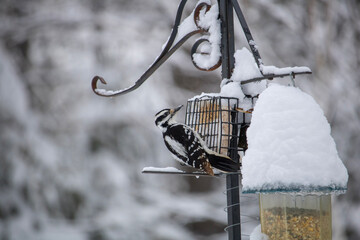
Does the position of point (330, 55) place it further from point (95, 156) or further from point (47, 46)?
point (47, 46)

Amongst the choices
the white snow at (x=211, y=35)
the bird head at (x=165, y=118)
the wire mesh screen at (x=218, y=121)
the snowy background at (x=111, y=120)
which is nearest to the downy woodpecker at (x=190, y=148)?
the bird head at (x=165, y=118)

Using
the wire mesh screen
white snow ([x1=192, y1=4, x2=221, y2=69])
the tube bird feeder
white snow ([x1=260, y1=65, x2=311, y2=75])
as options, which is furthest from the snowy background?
the tube bird feeder

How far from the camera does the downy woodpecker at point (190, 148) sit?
2.00 m

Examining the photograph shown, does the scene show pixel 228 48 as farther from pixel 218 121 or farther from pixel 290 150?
pixel 290 150

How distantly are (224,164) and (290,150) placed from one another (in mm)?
485

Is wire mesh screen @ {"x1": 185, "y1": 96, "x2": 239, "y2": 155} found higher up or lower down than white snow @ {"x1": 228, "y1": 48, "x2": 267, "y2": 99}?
lower down

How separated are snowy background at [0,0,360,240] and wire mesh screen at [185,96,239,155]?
12.6ft

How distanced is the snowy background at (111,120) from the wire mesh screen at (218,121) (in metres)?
3.83

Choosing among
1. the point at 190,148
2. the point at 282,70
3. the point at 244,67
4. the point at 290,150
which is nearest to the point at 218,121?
the point at 190,148

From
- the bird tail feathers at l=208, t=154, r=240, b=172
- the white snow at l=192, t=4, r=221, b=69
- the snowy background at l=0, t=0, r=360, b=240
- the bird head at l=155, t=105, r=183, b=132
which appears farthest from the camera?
the snowy background at l=0, t=0, r=360, b=240

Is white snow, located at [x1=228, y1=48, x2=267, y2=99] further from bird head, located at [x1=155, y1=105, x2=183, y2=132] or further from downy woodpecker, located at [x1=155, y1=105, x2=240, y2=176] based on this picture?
bird head, located at [x1=155, y1=105, x2=183, y2=132]

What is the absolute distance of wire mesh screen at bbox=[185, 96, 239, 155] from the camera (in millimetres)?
2146

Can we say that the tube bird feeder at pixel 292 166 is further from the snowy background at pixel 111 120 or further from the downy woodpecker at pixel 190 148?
the snowy background at pixel 111 120

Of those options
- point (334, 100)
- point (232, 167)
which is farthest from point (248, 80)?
point (334, 100)
